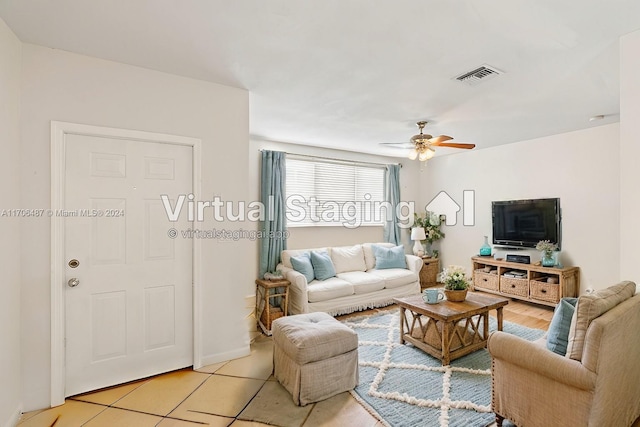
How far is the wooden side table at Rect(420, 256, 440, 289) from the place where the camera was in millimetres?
5520

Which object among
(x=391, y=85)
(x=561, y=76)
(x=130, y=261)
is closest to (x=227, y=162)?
(x=130, y=261)

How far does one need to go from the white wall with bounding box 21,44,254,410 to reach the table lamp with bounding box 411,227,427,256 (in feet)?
12.1

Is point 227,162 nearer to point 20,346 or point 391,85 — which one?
point 391,85

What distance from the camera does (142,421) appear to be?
205 cm

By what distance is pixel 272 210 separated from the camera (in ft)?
14.7

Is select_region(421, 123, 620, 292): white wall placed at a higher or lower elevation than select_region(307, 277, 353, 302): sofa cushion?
higher

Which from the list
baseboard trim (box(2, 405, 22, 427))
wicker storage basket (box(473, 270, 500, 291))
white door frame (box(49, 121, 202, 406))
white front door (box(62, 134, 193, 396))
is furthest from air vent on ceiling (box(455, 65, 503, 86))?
baseboard trim (box(2, 405, 22, 427))

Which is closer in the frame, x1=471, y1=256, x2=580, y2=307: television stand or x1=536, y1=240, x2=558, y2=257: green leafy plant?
x1=471, y1=256, x2=580, y2=307: television stand

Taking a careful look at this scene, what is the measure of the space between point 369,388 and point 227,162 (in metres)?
2.26

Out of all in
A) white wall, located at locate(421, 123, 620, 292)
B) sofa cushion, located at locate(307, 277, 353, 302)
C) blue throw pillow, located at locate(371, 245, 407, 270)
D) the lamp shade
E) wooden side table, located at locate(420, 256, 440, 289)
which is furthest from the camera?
the lamp shade

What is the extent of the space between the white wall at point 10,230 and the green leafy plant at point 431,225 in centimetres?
559

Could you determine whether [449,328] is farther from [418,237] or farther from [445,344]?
[418,237]

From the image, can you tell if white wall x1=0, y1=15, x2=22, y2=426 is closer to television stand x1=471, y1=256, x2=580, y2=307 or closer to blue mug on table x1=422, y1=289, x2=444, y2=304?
blue mug on table x1=422, y1=289, x2=444, y2=304

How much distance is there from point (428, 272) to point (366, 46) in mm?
4417
